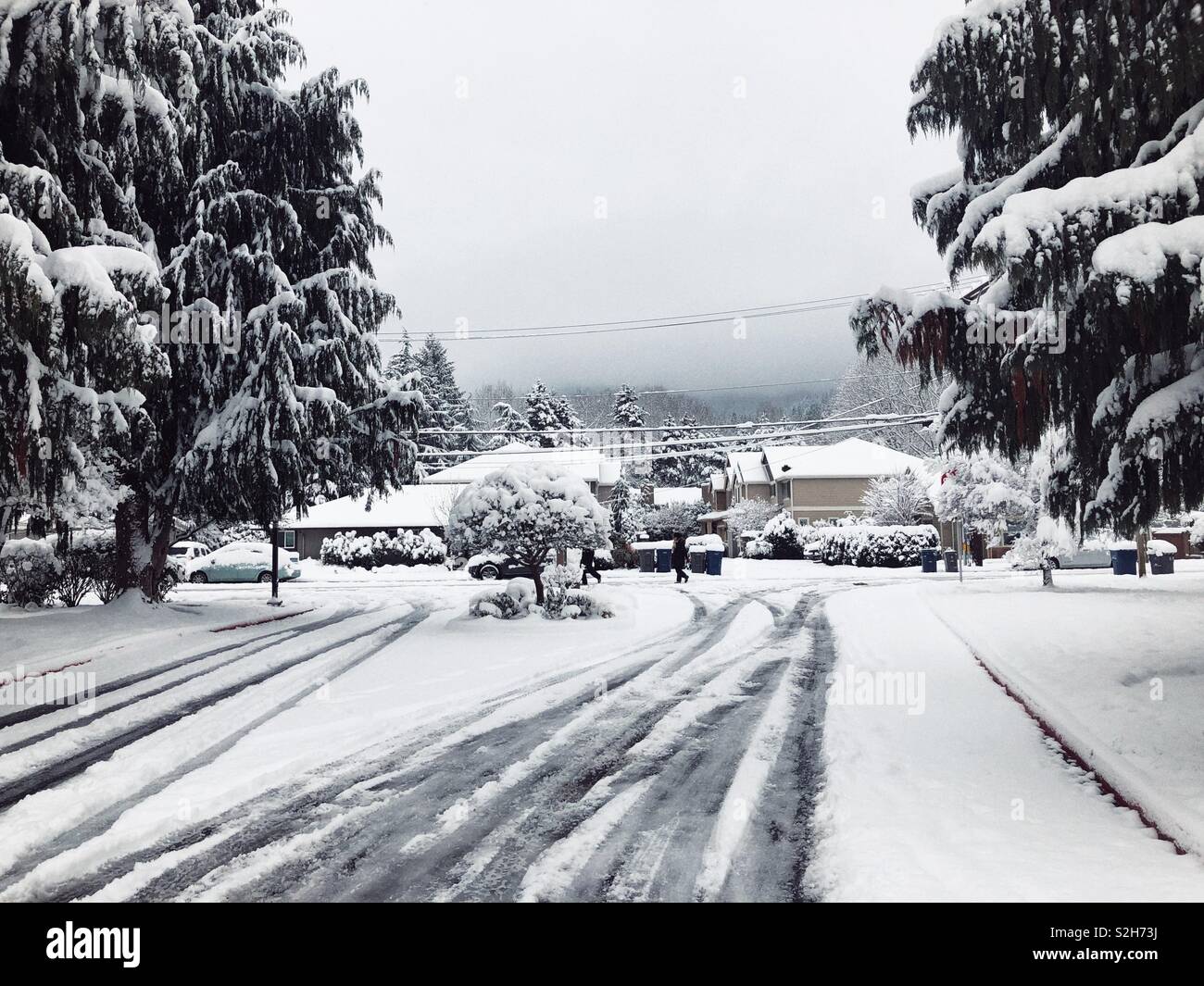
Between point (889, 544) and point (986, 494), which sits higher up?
point (986, 494)

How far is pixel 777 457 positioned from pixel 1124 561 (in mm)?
38138

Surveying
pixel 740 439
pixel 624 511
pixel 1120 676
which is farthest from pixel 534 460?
pixel 1120 676

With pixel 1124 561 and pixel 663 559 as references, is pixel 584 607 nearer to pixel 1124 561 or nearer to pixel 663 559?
pixel 1124 561

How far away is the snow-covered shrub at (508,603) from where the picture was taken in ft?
55.1

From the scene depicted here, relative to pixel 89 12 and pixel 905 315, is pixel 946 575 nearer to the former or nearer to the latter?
pixel 905 315

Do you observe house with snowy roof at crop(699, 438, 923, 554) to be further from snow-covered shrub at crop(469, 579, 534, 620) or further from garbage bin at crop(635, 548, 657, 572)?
snow-covered shrub at crop(469, 579, 534, 620)

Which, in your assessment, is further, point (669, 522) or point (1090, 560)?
point (669, 522)

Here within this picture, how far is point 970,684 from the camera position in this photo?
9758 millimetres

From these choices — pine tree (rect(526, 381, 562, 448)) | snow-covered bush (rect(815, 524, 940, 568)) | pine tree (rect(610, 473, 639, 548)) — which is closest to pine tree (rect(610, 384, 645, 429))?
pine tree (rect(526, 381, 562, 448))

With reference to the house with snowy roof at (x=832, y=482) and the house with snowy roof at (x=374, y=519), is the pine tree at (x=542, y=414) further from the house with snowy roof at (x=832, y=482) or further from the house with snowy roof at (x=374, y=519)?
the house with snowy roof at (x=374, y=519)

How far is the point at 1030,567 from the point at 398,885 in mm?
36653

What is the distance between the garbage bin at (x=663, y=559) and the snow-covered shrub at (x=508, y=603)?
69.1ft

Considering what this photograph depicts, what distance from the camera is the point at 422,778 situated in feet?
20.6
